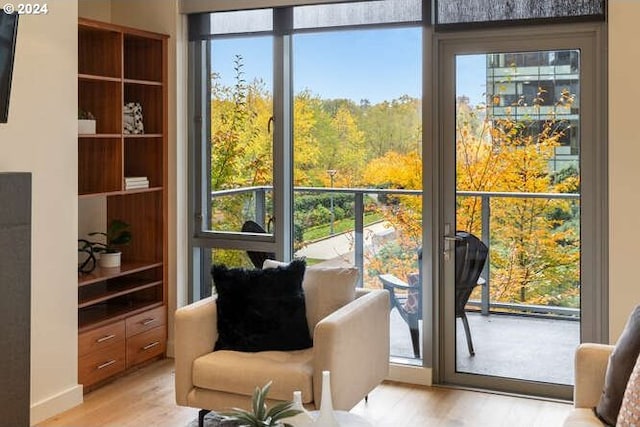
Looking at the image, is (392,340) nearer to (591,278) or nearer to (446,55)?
(591,278)

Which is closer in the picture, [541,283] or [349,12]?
[541,283]

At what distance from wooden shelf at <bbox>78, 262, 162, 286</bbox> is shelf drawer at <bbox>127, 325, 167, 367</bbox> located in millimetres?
420

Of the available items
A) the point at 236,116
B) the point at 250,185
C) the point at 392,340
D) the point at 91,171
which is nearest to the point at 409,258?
the point at 392,340

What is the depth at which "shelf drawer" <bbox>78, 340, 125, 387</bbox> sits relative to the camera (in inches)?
171

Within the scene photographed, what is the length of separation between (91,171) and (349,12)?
6.29 feet

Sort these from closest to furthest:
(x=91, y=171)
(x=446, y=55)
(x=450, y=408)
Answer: (x=450, y=408) < (x=446, y=55) < (x=91, y=171)

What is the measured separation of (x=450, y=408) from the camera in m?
4.15

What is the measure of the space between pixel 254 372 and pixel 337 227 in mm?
1504

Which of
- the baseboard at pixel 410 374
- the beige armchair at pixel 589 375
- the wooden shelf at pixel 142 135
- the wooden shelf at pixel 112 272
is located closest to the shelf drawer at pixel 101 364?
the wooden shelf at pixel 112 272

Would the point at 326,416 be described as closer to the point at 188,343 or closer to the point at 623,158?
the point at 188,343

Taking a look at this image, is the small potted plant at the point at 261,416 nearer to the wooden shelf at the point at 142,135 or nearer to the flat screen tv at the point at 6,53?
the flat screen tv at the point at 6,53

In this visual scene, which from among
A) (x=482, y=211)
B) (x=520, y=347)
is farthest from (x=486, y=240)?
(x=520, y=347)

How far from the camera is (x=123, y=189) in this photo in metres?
4.73

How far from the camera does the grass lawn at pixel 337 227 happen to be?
471 centimetres
